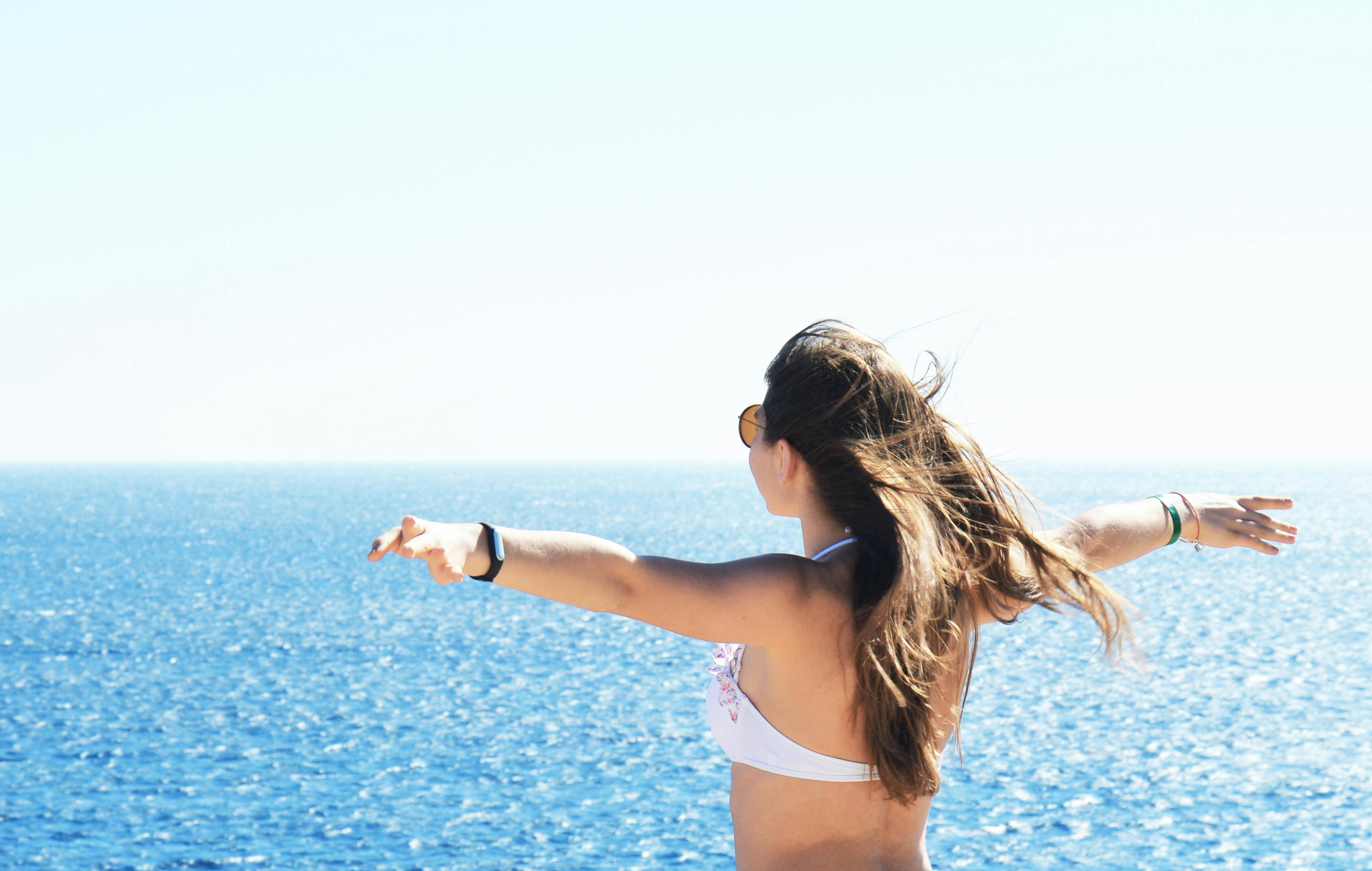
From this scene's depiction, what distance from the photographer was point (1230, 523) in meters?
3.68

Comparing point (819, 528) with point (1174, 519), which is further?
point (1174, 519)

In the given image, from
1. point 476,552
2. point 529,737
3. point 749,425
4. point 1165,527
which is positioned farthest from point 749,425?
point 529,737

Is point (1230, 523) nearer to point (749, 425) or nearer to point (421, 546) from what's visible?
point (749, 425)

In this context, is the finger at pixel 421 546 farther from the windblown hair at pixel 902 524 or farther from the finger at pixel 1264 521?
the finger at pixel 1264 521

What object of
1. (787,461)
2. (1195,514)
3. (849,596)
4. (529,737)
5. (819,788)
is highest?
(787,461)

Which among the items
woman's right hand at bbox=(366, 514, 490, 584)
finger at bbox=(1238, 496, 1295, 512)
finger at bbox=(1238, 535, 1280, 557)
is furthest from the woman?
finger at bbox=(1238, 496, 1295, 512)

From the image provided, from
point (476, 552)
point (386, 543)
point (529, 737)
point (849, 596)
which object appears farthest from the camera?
point (529, 737)

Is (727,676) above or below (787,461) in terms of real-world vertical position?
below

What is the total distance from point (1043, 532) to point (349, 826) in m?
25.8

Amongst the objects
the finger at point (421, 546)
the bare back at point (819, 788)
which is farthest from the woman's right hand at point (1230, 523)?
the finger at point (421, 546)

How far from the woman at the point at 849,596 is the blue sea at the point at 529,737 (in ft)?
1.50

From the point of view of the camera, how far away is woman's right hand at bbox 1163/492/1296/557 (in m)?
3.63

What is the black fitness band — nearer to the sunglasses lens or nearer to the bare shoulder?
the bare shoulder

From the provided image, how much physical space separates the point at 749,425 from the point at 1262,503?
76.5 inches
